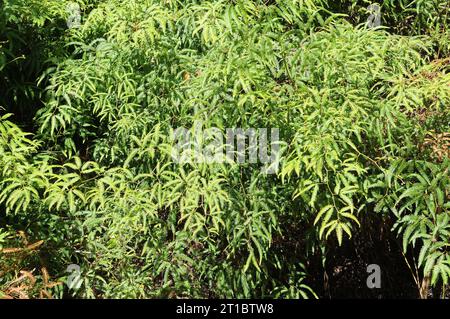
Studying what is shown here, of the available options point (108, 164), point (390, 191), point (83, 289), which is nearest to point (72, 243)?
Answer: point (83, 289)

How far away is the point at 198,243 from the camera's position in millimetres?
2705

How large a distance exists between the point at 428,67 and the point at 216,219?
1.08m

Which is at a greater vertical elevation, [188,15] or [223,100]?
[188,15]

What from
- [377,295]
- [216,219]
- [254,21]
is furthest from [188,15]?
[377,295]

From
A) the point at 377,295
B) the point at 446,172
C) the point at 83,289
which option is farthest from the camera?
the point at 377,295

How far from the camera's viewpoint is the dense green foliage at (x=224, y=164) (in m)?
2.48

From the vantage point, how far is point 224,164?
2.56m

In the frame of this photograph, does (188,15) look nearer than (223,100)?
No

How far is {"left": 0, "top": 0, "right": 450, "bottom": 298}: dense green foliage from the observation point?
2484mm

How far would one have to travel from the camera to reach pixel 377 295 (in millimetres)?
3211

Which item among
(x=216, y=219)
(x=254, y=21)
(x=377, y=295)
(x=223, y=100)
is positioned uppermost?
(x=254, y=21)

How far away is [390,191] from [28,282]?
1.40m

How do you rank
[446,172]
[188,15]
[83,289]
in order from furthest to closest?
[188,15] < [83,289] < [446,172]
